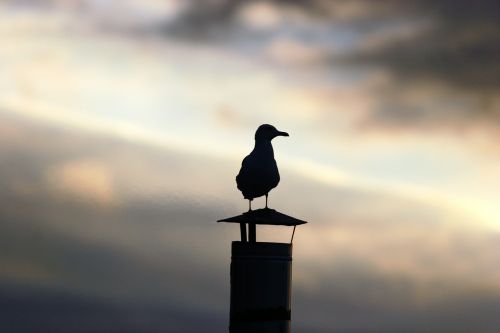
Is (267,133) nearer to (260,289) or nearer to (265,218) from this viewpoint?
(265,218)

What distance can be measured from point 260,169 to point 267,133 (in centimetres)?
135

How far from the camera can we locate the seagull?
2869 centimetres

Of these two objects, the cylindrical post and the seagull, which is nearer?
the cylindrical post

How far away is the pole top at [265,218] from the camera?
28.3m

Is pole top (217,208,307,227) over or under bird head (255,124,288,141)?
under

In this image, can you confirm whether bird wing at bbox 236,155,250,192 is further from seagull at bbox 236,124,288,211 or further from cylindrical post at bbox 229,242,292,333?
cylindrical post at bbox 229,242,292,333

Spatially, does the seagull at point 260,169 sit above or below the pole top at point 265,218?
above

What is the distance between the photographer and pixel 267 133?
95.8 ft

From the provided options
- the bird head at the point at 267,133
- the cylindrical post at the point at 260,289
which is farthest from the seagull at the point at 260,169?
the cylindrical post at the point at 260,289

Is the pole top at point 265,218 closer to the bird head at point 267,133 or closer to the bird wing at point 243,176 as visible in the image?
the bird wing at point 243,176

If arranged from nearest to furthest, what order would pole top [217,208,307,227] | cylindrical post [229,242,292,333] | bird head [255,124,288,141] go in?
cylindrical post [229,242,292,333] → pole top [217,208,307,227] → bird head [255,124,288,141]

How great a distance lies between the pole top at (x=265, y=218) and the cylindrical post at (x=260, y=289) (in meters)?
0.98

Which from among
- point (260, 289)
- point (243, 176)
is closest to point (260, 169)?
point (243, 176)

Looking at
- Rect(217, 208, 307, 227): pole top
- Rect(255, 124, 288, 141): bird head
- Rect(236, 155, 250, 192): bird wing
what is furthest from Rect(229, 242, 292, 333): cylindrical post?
Rect(255, 124, 288, 141): bird head
